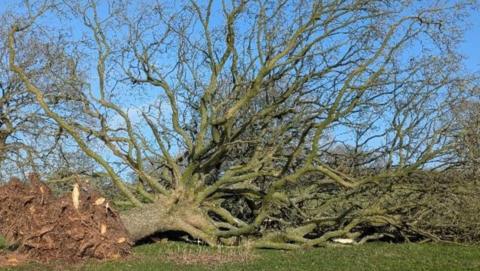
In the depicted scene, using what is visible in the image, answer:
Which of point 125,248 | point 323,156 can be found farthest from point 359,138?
point 125,248

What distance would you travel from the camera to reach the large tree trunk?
13.4 m

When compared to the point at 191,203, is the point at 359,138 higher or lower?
higher

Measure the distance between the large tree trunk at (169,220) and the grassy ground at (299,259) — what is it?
1.55ft

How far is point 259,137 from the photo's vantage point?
15844 mm

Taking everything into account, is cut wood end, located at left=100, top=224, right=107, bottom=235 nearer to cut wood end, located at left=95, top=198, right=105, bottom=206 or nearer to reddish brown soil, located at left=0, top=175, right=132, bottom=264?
reddish brown soil, located at left=0, top=175, right=132, bottom=264

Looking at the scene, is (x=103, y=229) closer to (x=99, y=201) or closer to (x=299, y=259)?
(x=99, y=201)

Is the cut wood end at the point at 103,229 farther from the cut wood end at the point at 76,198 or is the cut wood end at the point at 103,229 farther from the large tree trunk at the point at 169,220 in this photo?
the large tree trunk at the point at 169,220

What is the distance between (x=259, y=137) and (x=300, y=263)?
18.2 feet

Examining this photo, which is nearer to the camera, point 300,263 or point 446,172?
point 300,263

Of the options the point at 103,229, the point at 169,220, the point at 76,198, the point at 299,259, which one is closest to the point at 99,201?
the point at 76,198

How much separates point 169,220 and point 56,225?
3276 mm

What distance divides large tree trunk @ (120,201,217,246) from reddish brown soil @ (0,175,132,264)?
1.35m

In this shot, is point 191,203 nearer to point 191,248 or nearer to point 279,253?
point 191,248

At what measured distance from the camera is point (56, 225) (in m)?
11.2
